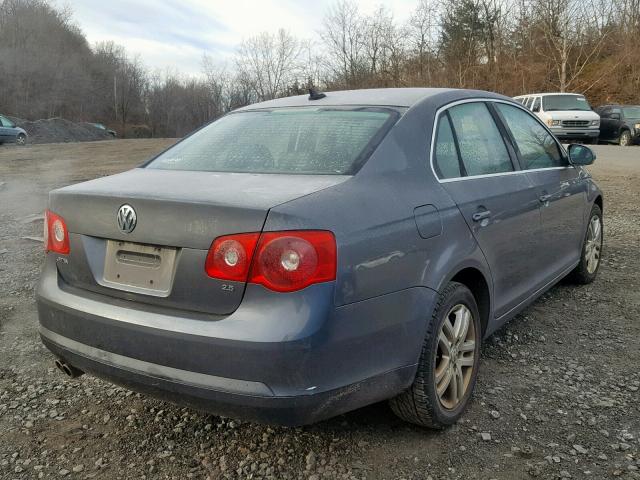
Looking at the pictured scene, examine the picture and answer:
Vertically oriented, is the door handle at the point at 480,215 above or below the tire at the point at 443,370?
above

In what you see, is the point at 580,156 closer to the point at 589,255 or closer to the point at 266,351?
the point at 589,255

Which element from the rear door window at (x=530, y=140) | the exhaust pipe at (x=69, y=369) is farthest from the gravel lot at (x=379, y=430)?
the rear door window at (x=530, y=140)

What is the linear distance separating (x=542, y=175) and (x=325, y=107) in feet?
5.18

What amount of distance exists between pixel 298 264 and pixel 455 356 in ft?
3.61

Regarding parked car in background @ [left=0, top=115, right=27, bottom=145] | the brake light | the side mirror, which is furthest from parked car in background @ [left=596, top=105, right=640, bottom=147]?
parked car in background @ [left=0, top=115, right=27, bottom=145]

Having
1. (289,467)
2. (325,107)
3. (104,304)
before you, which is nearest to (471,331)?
(289,467)

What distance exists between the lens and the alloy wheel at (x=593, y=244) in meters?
4.76

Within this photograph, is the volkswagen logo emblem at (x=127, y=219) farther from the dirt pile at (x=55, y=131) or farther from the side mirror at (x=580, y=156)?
the dirt pile at (x=55, y=131)

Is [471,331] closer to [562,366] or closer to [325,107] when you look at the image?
[562,366]

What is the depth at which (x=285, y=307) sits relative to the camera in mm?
1988

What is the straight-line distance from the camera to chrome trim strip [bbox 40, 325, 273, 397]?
2016 millimetres

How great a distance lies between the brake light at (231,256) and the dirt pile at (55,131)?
3820 centimetres

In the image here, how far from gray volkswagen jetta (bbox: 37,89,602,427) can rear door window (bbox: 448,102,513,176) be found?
18mm

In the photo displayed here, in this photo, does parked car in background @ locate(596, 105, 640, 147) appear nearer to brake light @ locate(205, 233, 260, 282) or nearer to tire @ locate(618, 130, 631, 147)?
tire @ locate(618, 130, 631, 147)
